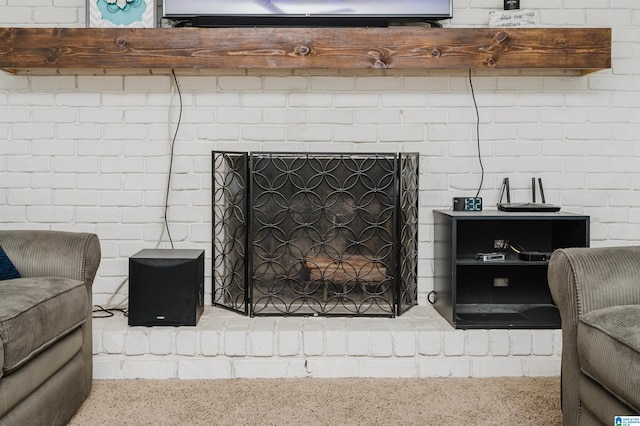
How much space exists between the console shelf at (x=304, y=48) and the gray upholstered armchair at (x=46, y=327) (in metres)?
0.97

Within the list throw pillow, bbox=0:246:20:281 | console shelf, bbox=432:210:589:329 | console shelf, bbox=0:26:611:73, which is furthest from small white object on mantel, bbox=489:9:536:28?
throw pillow, bbox=0:246:20:281

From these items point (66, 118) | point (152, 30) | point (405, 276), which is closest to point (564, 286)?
point (405, 276)

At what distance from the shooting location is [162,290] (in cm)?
267

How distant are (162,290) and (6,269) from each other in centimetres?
66

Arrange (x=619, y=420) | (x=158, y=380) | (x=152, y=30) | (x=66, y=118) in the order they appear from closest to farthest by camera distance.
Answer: (x=619, y=420) → (x=158, y=380) → (x=152, y=30) → (x=66, y=118)

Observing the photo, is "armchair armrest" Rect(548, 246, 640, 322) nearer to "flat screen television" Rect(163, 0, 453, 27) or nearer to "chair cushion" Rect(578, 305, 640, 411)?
"chair cushion" Rect(578, 305, 640, 411)

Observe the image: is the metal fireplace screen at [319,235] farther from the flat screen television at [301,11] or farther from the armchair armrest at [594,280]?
the armchair armrest at [594,280]

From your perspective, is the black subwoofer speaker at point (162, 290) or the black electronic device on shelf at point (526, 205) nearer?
the black subwoofer speaker at point (162, 290)

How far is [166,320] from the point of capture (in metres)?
2.67

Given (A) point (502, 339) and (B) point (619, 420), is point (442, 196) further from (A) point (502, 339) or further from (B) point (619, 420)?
(B) point (619, 420)

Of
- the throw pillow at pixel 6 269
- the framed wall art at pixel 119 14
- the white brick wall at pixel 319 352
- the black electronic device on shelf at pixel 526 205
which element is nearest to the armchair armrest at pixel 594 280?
the white brick wall at pixel 319 352

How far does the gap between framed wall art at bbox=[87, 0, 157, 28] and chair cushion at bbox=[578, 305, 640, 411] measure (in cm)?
223

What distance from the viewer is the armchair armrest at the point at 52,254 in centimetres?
221

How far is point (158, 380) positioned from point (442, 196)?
1.52 m
